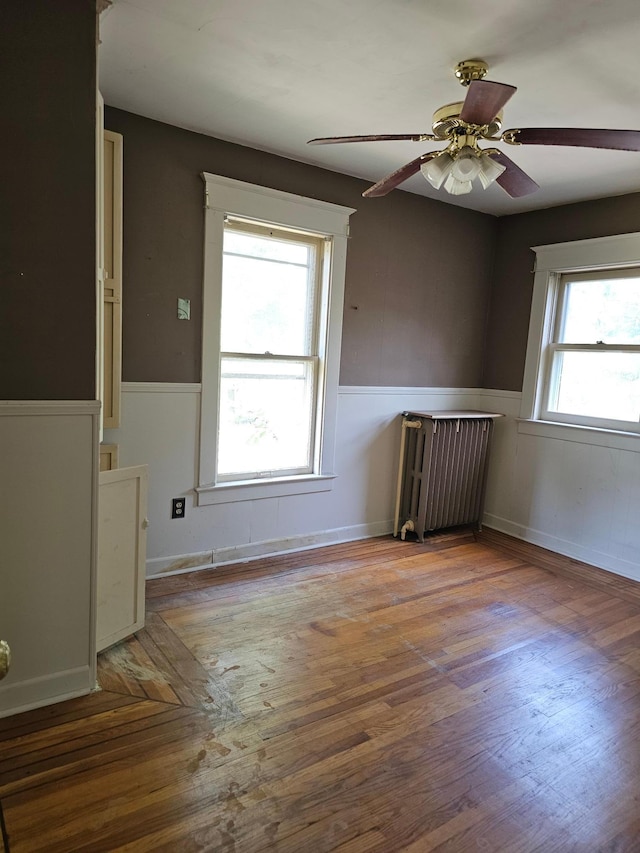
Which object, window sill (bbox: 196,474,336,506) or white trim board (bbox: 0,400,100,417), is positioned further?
window sill (bbox: 196,474,336,506)

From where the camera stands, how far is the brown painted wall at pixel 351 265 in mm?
2852

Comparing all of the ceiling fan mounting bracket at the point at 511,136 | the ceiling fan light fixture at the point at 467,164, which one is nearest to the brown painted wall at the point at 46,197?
the ceiling fan light fixture at the point at 467,164

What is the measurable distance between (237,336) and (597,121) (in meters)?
2.17

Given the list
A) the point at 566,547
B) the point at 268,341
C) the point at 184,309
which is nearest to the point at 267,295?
the point at 268,341

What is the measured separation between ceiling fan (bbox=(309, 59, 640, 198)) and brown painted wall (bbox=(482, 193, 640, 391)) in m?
1.73

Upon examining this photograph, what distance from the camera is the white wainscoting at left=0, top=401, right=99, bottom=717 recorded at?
185cm

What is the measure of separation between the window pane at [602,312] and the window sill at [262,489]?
2.08 m

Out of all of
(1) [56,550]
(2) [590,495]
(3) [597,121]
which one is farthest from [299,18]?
(2) [590,495]

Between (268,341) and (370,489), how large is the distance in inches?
53.6

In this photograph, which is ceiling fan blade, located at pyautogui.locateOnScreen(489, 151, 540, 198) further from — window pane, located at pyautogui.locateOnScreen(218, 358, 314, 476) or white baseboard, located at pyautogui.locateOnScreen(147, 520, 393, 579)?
white baseboard, located at pyautogui.locateOnScreen(147, 520, 393, 579)

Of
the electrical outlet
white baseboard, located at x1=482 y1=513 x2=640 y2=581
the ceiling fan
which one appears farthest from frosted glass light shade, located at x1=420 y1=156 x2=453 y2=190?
white baseboard, located at x1=482 y1=513 x2=640 y2=581

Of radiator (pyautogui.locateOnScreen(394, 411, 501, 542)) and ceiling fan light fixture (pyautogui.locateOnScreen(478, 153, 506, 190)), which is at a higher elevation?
ceiling fan light fixture (pyautogui.locateOnScreen(478, 153, 506, 190))

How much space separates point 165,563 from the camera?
10.3 feet

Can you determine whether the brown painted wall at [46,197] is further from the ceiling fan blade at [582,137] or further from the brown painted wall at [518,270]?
the brown painted wall at [518,270]
